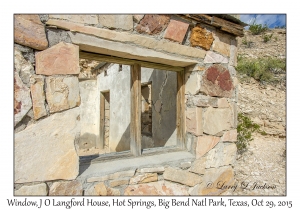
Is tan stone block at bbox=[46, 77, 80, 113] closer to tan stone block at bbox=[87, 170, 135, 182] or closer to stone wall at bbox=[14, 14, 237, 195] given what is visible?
stone wall at bbox=[14, 14, 237, 195]

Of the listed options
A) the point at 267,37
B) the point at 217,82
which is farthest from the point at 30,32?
the point at 267,37

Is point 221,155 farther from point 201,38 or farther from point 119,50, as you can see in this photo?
point 119,50

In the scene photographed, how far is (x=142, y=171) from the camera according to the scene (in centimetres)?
150

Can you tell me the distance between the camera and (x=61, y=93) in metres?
1.19

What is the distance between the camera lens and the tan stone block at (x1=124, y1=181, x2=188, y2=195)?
1475 mm

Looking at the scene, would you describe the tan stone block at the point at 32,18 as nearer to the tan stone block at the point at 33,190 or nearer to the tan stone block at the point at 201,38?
the tan stone block at the point at 33,190

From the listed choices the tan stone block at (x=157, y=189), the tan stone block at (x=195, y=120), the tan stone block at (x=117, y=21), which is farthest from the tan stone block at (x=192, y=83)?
the tan stone block at (x=157, y=189)

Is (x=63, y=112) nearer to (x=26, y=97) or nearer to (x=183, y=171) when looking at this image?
(x=26, y=97)

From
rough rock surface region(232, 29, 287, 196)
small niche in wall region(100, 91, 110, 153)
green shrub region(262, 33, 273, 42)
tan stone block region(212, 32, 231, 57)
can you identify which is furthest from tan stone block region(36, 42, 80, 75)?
green shrub region(262, 33, 273, 42)

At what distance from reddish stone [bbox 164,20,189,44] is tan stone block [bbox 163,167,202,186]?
1106 mm

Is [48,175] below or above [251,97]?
below

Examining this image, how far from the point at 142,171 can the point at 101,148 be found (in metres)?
4.66

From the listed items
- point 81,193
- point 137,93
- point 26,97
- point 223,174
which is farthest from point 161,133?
point 26,97

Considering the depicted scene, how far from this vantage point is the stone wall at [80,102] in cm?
112
